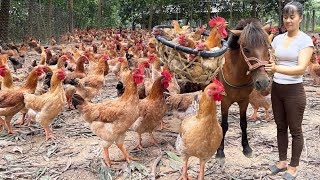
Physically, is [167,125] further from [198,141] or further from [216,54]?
[216,54]

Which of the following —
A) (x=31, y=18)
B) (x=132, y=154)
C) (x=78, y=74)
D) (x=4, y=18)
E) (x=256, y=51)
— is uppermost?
(x=31, y=18)

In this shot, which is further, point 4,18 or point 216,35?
point 4,18

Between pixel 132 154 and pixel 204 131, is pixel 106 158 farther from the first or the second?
pixel 204 131

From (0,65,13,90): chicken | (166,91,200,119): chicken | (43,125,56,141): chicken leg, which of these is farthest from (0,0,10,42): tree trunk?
(166,91,200,119): chicken

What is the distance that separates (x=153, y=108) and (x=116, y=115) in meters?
0.85

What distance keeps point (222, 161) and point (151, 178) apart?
1160 mm

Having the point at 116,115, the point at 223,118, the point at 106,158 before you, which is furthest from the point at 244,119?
the point at 106,158

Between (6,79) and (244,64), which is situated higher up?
(244,64)

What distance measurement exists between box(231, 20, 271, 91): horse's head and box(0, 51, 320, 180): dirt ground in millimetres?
1719

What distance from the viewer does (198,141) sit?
13.1ft

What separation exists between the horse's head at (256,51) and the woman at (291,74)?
0.13 m

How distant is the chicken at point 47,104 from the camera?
6.05m

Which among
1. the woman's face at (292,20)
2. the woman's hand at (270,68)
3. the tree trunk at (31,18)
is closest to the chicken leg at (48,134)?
the woman's hand at (270,68)

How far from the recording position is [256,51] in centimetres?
381
